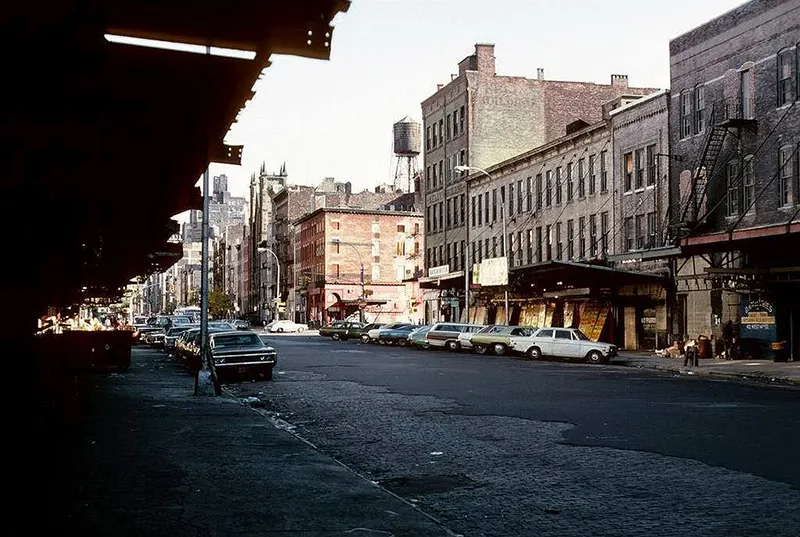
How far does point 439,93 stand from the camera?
269 feet

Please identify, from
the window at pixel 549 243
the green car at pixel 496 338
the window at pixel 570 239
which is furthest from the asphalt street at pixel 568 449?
the window at pixel 549 243

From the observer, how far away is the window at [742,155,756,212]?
40344 mm

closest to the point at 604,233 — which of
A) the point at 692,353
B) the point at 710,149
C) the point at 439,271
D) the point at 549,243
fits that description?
the point at 549,243

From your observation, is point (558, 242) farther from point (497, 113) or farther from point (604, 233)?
point (497, 113)

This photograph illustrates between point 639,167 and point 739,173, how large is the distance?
Result: 32.2 ft

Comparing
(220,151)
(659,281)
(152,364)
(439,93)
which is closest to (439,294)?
(439,93)

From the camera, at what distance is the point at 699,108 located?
1759 inches

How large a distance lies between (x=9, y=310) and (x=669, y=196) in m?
32.9

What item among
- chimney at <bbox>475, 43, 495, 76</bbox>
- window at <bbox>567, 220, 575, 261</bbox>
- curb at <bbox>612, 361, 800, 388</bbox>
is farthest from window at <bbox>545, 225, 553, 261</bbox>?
curb at <bbox>612, 361, 800, 388</bbox>

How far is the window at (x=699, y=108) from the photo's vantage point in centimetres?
4428

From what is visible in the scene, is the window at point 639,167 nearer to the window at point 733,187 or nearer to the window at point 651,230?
the window at point 651,230

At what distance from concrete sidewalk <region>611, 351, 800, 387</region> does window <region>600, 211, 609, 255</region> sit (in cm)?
1147

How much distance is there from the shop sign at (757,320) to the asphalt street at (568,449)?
12.7m

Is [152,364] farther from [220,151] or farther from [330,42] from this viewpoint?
[330,42]
